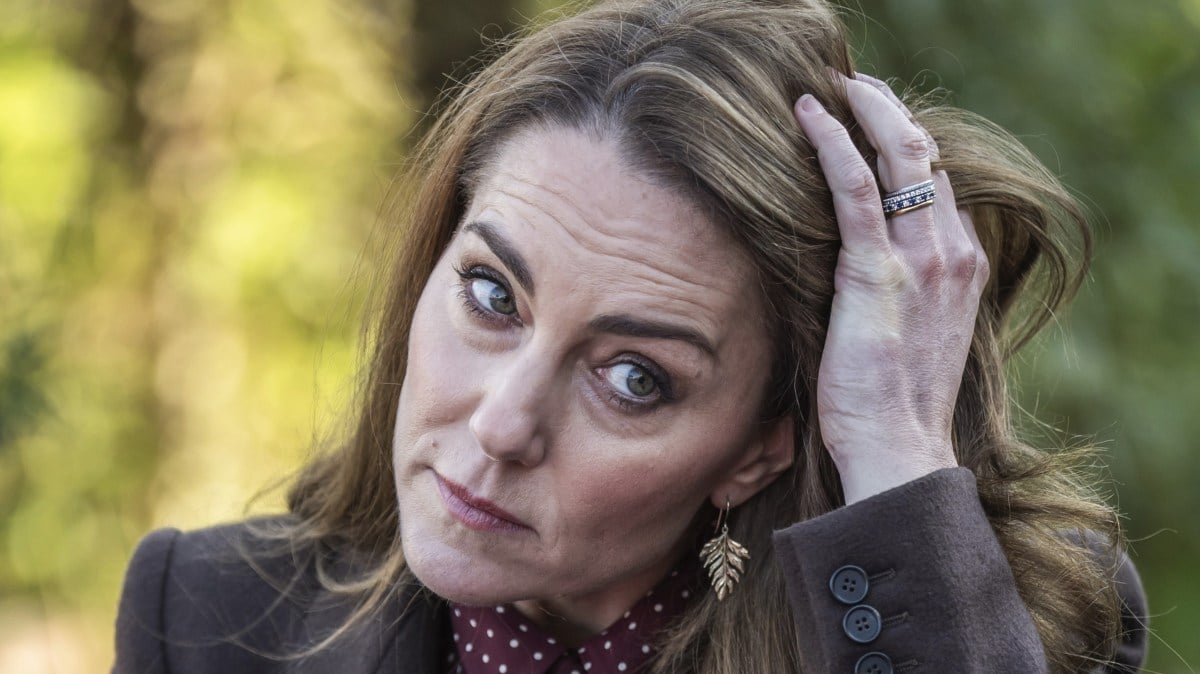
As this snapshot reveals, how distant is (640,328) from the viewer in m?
2.05

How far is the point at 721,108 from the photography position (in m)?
2.10

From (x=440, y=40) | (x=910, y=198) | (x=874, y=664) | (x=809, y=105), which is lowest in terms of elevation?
(x=874, y=664)

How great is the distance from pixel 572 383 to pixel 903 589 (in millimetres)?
659

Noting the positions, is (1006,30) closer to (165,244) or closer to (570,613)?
(570,613)

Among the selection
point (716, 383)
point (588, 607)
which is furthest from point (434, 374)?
point (588, 607)

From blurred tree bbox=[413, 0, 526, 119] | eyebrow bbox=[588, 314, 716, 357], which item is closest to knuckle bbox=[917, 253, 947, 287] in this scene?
eyebrow bbox=[588, 314, 716, 357]

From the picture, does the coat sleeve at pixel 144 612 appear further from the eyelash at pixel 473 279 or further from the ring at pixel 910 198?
Result: the ring at pixel 910 198

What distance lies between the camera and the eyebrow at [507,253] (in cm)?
207

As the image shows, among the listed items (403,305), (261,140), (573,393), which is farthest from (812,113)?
(261,140)

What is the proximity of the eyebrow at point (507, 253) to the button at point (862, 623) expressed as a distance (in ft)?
2.51

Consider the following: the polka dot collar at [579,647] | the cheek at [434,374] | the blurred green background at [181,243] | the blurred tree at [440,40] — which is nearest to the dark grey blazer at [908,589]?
the polka dot collar at [579,647]

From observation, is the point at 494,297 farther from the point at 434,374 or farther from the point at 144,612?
the point at 144,612

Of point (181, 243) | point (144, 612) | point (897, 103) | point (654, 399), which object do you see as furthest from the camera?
point (181, 243)

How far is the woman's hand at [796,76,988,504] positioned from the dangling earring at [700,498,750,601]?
267 millimetres
